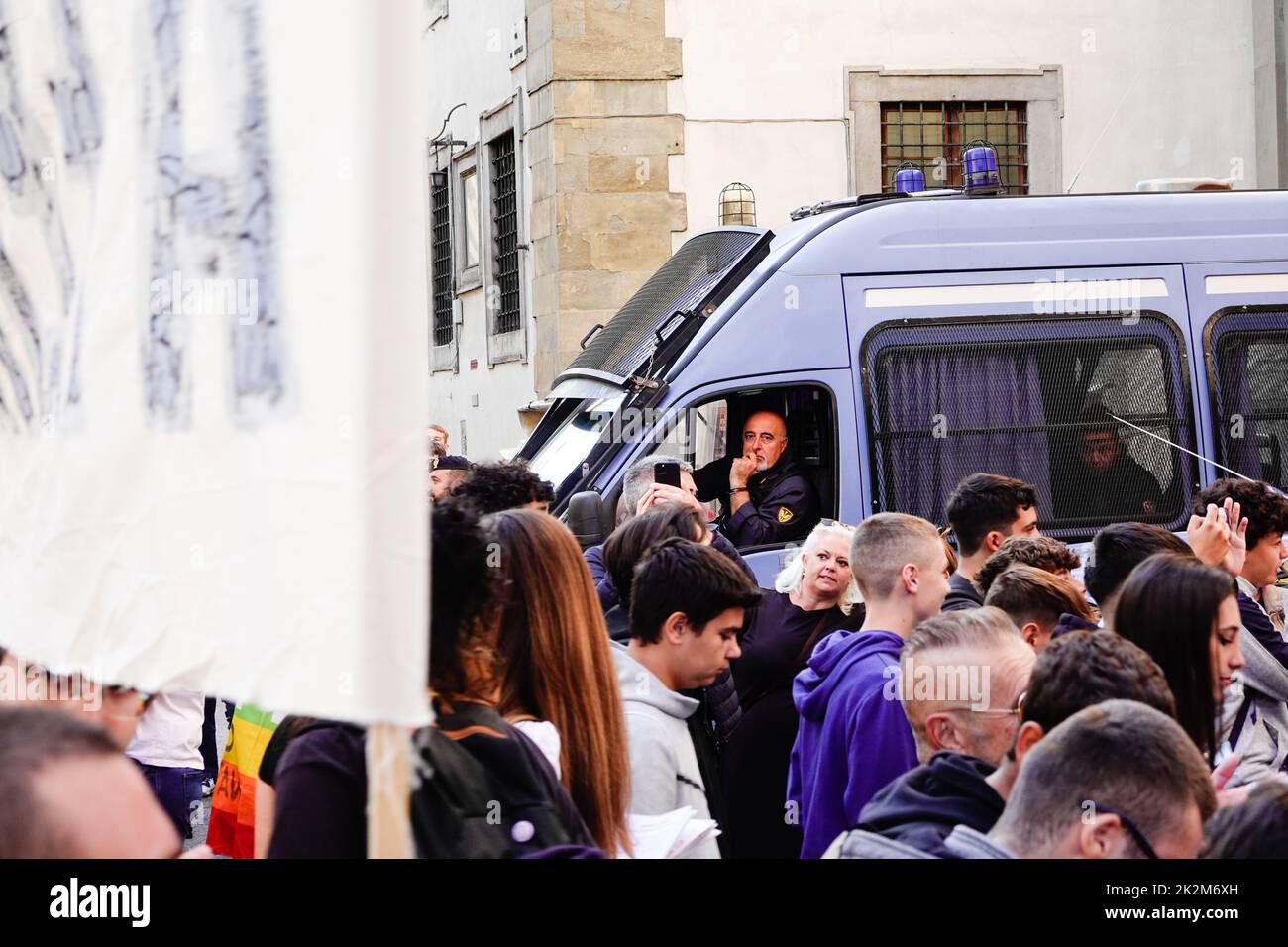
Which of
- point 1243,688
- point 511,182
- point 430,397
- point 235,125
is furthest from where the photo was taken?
point 430,397

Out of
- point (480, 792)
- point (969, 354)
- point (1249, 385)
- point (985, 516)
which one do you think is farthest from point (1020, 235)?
point (480, 792)

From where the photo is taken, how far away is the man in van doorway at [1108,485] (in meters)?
8.18

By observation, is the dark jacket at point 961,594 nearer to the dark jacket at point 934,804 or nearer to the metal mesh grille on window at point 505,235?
the dark jacket at point 934,804

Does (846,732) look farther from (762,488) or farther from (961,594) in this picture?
(762,488)

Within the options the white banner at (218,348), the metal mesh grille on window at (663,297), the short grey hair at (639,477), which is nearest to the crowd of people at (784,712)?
the white banner at (218,348)

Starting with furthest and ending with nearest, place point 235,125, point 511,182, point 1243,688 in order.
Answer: point 511,182
point 1243,688
point 235,125

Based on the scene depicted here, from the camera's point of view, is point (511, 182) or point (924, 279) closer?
point (924, 279)

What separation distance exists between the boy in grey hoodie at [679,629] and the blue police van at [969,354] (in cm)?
369

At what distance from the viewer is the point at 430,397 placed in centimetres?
2108
